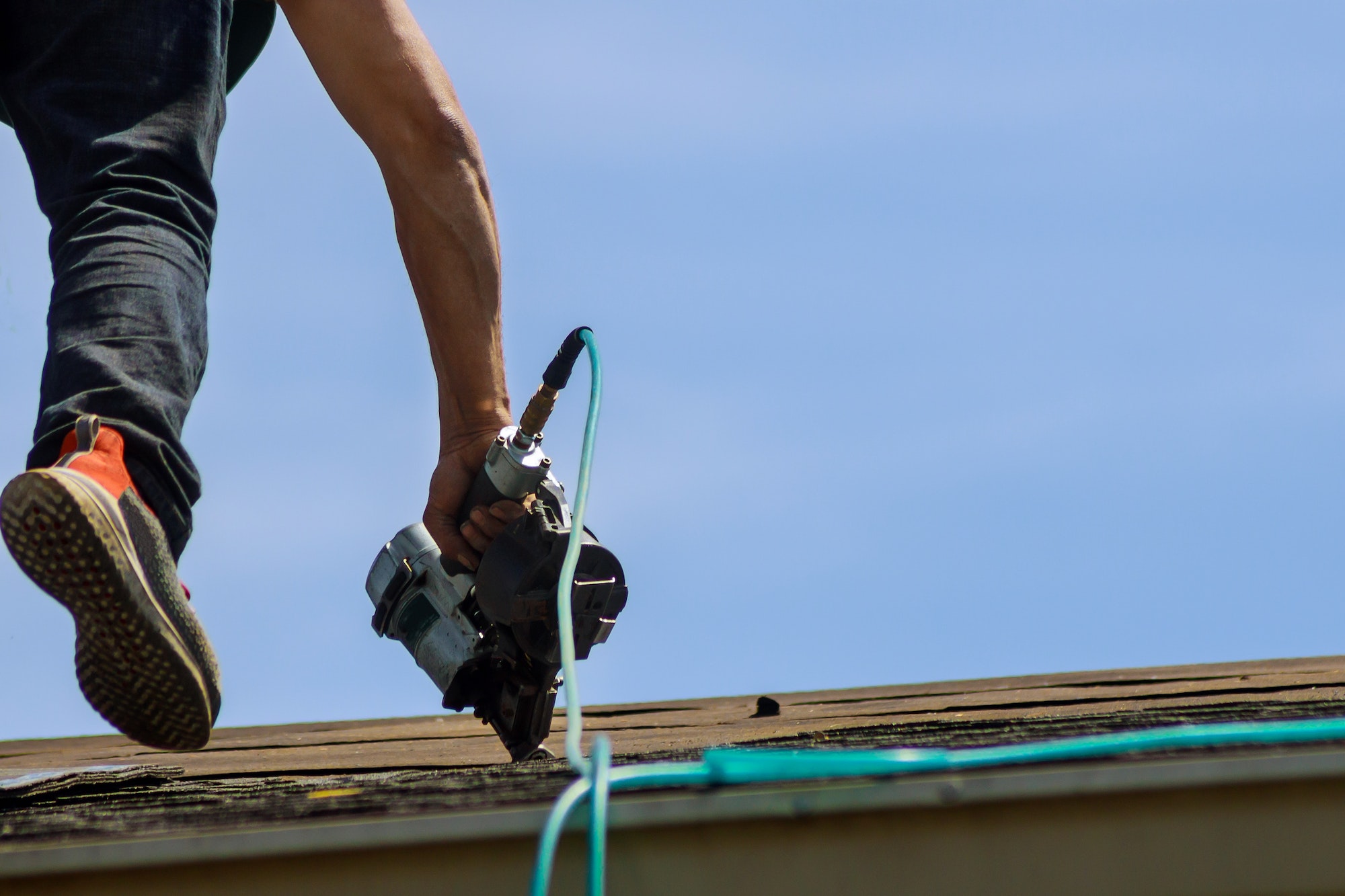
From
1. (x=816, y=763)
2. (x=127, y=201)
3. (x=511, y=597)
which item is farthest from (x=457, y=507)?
(x=816, y=763)

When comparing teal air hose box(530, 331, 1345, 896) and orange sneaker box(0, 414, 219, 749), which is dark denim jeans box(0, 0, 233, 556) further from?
teal air hose box(530, 331, 1345, 896)

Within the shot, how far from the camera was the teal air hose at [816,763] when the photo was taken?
2.83 ft

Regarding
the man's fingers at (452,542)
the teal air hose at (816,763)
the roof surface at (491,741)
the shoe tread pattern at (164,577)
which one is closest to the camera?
the teal air hose at (816,763)

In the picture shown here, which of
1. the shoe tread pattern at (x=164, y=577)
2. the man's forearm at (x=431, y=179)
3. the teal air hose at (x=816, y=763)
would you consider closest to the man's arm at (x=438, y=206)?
the man's forearm at (x=431, y=179)

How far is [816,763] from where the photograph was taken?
0.92 m

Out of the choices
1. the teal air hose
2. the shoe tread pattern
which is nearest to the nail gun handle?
the shoe tread pattern

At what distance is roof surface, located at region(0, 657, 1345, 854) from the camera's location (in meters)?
1.14

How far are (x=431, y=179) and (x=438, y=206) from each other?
1.7 inches

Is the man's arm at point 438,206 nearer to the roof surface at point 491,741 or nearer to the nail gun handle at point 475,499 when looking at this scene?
the nail gun handle at point 475,499

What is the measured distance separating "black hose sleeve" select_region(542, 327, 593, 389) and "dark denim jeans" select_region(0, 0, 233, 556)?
61 centimetres

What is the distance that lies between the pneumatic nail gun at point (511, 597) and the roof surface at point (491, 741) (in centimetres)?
15

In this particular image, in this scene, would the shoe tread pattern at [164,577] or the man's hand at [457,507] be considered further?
the man's hand at [457,507]

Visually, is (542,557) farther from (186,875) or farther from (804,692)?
(804,692)

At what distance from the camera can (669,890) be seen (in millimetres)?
909
